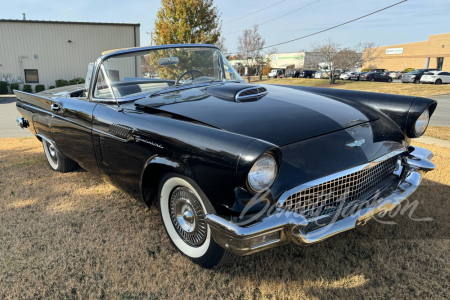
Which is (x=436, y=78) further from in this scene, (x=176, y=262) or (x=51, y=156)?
(x=176, y=262)

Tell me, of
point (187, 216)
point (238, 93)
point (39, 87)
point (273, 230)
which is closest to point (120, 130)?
point (187, 216)

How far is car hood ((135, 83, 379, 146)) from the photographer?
2121 millimetres

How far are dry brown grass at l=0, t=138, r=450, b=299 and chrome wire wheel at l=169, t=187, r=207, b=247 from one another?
0.19 metres

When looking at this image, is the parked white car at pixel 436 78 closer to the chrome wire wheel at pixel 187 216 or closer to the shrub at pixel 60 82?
the shrub at pixel 60 82

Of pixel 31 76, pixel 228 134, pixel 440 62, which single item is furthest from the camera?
pixel 440 62

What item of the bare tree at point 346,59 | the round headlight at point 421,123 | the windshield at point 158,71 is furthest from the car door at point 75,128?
the bare tree at point 346,59

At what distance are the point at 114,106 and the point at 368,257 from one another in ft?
7.58

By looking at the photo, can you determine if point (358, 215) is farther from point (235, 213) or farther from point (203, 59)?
point (203, 59)

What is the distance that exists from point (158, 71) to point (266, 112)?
5.41ft

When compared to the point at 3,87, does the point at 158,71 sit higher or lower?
higher

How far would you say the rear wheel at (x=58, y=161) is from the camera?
408 centimetres

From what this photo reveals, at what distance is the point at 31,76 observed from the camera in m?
21.8

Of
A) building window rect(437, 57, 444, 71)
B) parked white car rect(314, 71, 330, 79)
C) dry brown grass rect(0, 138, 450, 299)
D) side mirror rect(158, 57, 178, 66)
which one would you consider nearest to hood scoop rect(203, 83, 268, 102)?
side mirror rect(158, 57, 178, 66)

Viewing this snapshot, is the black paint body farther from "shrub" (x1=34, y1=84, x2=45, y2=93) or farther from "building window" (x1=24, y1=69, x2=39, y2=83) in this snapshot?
"building window" (x1=24, y1=69, x2=39, y2=83)
